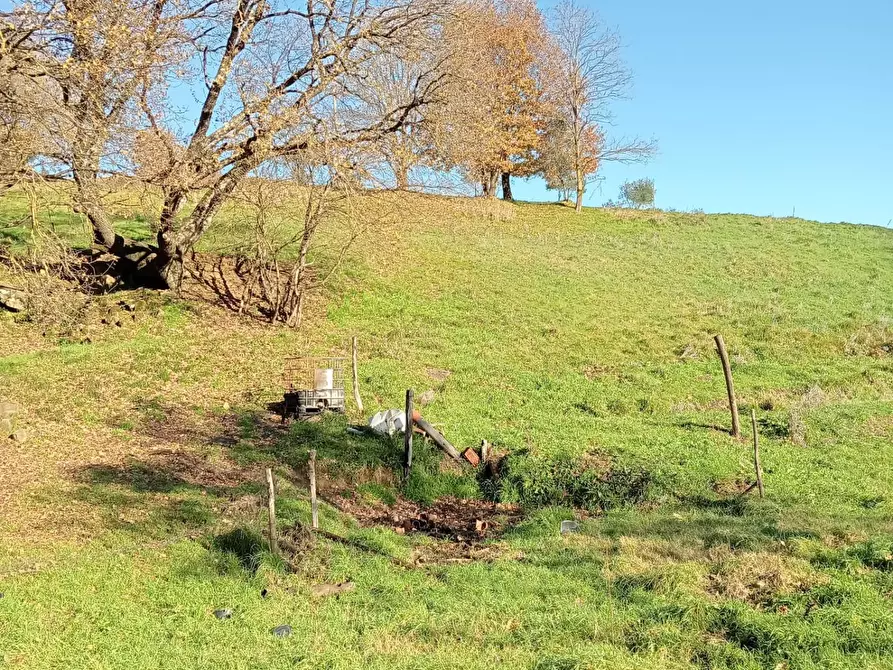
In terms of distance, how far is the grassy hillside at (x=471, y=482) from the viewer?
21.6 ft

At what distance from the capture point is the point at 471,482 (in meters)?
12.1

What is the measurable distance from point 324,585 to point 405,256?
21.0 m

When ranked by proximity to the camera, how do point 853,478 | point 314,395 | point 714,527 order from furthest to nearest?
point 314,395 → point 853,478 → point 714,527

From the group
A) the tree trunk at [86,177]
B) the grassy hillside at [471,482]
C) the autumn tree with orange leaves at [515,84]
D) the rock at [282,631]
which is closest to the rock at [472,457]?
the grassy hillside at [471,482]

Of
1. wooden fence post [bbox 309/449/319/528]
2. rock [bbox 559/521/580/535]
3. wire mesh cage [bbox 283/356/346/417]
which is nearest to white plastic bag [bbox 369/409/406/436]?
wire mesh cage [bbox 283/356/346/417]

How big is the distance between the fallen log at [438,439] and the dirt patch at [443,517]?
815 mm

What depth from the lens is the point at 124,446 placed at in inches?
473

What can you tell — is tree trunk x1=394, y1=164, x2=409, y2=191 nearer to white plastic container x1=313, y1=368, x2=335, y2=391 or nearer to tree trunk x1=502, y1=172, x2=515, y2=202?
white plastic container x1=313, y1=368, x2=335, y2=391

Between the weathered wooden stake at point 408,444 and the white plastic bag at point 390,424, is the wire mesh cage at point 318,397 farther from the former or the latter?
the weathered wooden stake at point 408,444

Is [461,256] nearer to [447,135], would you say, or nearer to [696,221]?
[447,135]

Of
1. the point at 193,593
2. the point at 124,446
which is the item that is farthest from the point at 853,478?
the point at 124,446

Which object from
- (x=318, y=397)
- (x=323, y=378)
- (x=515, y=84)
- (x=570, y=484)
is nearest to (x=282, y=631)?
(x=570, y=484)

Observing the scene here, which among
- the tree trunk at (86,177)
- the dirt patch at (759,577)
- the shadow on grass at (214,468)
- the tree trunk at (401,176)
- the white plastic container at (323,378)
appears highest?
the tree trunk at (401,176)

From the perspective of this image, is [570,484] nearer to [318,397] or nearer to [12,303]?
[318,397]
